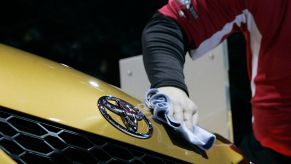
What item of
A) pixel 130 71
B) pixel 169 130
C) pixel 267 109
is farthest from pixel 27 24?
pixel 169 130

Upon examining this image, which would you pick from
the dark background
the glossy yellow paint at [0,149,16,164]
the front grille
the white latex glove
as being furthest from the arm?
the dark background

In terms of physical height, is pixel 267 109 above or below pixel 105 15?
below

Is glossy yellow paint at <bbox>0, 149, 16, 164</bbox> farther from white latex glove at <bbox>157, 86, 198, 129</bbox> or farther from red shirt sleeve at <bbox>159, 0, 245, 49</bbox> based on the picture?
red shirt sleeve at <bbox>159, 0, 245, 49</bbox>

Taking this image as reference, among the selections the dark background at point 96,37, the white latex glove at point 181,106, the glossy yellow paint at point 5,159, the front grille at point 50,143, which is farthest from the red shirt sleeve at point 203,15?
the dark background at point 96,37

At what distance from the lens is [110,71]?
9.59 ft

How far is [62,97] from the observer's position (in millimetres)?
1025

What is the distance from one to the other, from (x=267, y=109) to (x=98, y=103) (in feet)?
2.17

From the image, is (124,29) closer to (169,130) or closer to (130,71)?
(130,71)

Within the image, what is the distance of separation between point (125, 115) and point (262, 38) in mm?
586

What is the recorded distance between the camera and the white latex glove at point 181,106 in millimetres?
1160

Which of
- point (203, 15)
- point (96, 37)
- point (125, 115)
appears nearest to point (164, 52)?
point (203, 15)

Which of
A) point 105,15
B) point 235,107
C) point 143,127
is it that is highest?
point 105,15

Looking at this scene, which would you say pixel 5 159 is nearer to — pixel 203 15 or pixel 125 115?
pixel 125 115

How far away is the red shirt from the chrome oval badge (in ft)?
1.31
